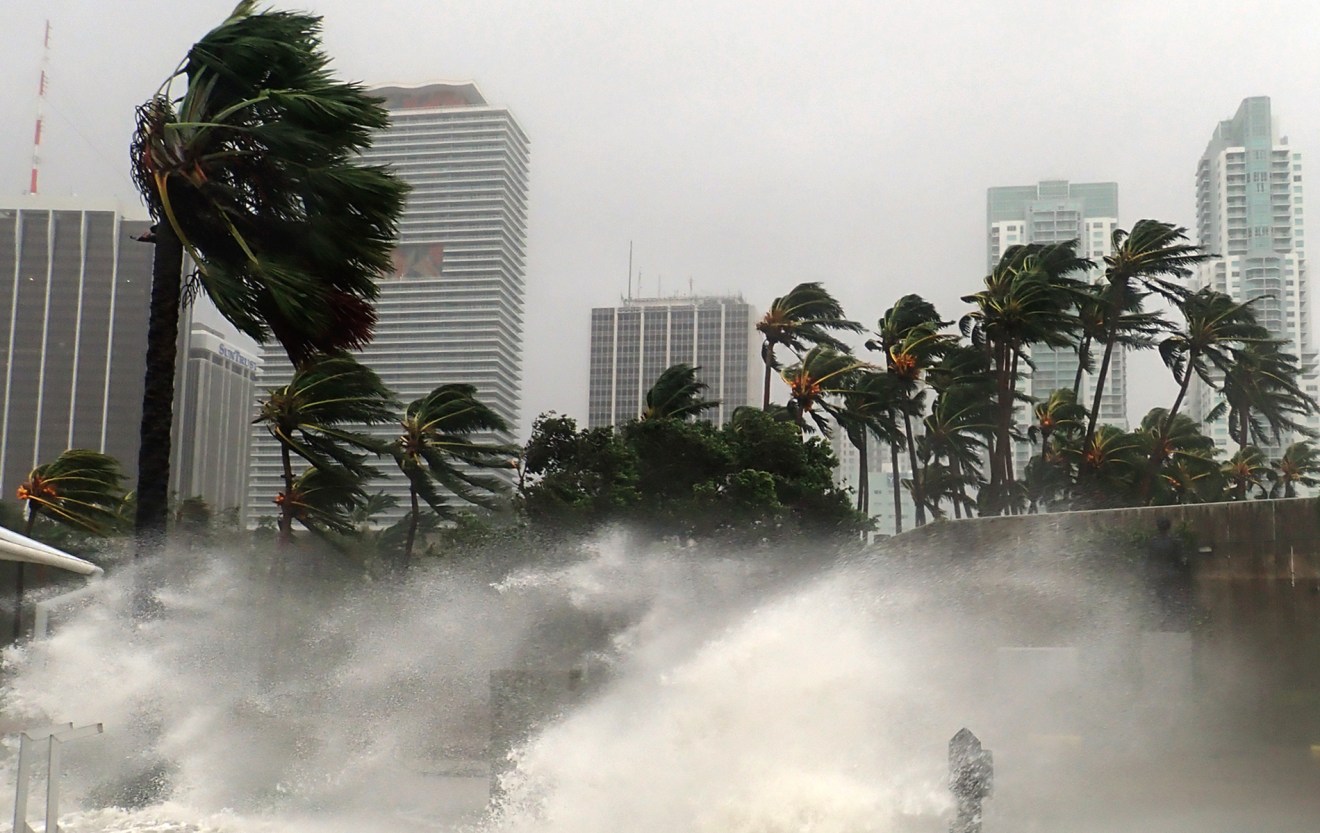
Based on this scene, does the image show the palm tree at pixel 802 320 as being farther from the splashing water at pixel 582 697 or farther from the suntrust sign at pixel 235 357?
the suntrust sign at pixel 235 357

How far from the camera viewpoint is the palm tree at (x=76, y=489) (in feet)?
120

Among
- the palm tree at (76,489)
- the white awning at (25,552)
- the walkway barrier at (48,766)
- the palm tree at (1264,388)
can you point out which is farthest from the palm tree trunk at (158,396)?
the palm tree at (1264,388)

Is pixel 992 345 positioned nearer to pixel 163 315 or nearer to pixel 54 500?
pixel 54 500

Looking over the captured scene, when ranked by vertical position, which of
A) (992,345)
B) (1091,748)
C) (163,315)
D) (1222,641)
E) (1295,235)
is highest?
(1295,235)

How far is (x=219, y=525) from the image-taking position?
7331 centimetres

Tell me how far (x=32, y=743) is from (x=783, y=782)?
7524 mm

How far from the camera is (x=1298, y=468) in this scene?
5741 centimetres

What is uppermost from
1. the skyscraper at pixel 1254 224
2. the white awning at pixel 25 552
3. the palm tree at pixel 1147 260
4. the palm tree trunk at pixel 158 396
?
the skyscraper at pixel 1254 224

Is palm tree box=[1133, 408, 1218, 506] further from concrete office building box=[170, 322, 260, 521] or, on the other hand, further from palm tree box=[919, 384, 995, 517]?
concrete office building box=[170, 322, 260, 521]

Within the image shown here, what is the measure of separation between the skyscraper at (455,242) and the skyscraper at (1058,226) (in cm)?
5679

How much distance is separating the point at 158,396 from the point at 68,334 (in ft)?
256

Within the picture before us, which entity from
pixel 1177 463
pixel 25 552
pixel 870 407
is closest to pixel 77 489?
pixel 870 407

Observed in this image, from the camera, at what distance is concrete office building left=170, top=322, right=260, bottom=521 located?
9188 centimetres

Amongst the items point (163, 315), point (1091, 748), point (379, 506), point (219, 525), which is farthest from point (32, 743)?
point (219, 525)
